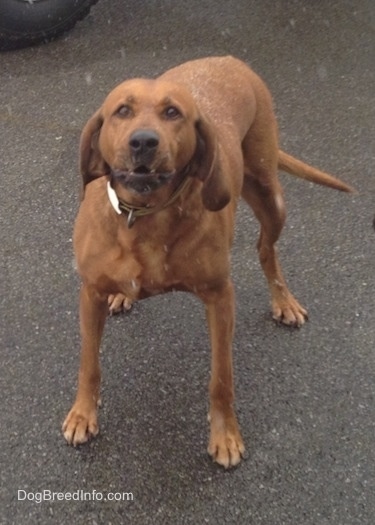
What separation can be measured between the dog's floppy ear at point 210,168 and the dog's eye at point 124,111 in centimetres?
22

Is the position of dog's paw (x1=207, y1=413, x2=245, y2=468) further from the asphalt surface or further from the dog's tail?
the dog's tail

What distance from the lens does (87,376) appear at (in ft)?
10.1

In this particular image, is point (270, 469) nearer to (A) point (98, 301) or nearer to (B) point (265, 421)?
(B) point (265, 421)

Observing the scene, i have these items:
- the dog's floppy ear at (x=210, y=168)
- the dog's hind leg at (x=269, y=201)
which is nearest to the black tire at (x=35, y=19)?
the dog's hind leg at (x=269, y=201)

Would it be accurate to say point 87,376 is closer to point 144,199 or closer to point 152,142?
point 144,199

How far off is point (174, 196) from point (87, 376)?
81 cm

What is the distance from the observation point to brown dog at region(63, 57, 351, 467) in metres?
2.51

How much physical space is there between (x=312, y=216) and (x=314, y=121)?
→ 3.36 ft

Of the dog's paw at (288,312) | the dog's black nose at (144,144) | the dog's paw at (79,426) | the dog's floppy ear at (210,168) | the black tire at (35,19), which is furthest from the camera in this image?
the black tire at (35,19)

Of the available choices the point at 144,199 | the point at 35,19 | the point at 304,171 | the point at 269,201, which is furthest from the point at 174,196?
the point at 35,19

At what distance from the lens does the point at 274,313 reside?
366 cm

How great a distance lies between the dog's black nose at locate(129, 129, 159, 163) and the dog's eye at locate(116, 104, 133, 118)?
0.45ft

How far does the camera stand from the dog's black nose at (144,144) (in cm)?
237

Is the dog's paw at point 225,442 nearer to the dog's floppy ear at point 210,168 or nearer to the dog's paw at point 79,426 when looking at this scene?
the dog's paw at point 79,426
